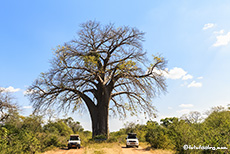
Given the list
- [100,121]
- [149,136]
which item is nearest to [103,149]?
[149,136]

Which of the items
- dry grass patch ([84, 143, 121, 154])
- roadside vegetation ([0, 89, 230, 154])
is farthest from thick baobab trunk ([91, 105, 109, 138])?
dry grass patch ([84, 143, 121, 154])

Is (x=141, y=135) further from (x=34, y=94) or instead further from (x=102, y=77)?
(x=34, y=94)

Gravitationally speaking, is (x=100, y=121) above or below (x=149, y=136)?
above

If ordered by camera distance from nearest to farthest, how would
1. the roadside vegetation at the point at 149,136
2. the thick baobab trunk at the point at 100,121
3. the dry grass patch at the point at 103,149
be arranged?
the roadside vegetation at the point at 149,136, the dry grass patch at the point at 103,149, the thick baobab trunk at the point at 100,121

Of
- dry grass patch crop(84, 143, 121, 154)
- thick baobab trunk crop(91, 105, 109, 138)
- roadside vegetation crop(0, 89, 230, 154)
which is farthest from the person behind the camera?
thick baobab trunk crop(91, 105, 109, 138)

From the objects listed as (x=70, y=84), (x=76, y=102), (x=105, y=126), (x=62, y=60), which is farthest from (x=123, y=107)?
(x=62, y=60)

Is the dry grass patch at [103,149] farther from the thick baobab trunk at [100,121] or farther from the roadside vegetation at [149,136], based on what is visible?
the thick baobab trunk at [100,121]

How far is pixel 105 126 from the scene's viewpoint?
768 inches

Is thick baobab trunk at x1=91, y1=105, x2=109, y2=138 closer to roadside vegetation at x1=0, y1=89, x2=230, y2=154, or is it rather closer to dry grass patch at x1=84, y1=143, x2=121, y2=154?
roadside vegetation at x1=0, y1=89, x2=230, y2=154

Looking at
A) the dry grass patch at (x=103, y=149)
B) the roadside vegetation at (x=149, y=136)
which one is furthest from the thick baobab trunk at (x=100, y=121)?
the dry grass patch at (x=103, y=149)

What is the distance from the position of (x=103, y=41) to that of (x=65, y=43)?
375cm

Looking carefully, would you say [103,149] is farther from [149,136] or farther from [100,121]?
[100,121]

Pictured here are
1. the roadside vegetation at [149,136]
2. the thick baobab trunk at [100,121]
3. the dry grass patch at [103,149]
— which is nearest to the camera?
the roadside vegetation at [149,136]

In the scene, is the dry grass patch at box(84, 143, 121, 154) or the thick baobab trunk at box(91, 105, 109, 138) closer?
the dry grass patch at box(84, 143, 121, 154)
